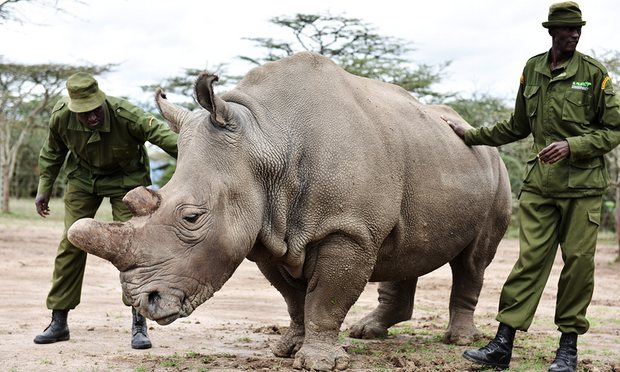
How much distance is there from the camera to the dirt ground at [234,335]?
6363 mm

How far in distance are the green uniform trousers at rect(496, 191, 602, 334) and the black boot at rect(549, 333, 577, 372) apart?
61mm

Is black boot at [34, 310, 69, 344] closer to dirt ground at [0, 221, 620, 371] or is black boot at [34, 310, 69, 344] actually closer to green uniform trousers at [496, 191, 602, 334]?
dirt ground at [0, 221, 620, 371]

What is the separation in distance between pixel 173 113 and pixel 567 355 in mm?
3036

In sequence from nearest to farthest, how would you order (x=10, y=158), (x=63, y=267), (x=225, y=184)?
(x=225, y=184)
(x=63, y=267)
(x=10, y=158)

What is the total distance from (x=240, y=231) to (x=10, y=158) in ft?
93.7

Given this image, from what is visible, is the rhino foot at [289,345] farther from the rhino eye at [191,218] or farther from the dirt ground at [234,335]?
the rhino eye at [191,218]

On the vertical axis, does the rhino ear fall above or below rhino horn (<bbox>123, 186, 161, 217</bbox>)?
above

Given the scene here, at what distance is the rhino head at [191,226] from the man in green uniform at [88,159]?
1488mm

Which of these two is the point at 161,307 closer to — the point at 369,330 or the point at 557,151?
the point at 557,151

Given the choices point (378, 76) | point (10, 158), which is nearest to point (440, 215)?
point (378, 76)

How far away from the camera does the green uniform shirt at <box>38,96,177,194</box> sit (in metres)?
7.23

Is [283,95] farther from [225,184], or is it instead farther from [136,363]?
[136,363]

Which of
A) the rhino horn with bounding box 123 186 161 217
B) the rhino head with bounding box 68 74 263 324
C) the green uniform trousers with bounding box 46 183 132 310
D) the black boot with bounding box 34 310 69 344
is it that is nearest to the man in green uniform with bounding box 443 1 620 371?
the rhino head with bounding box 68 74 263 324

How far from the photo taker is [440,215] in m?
6.87
